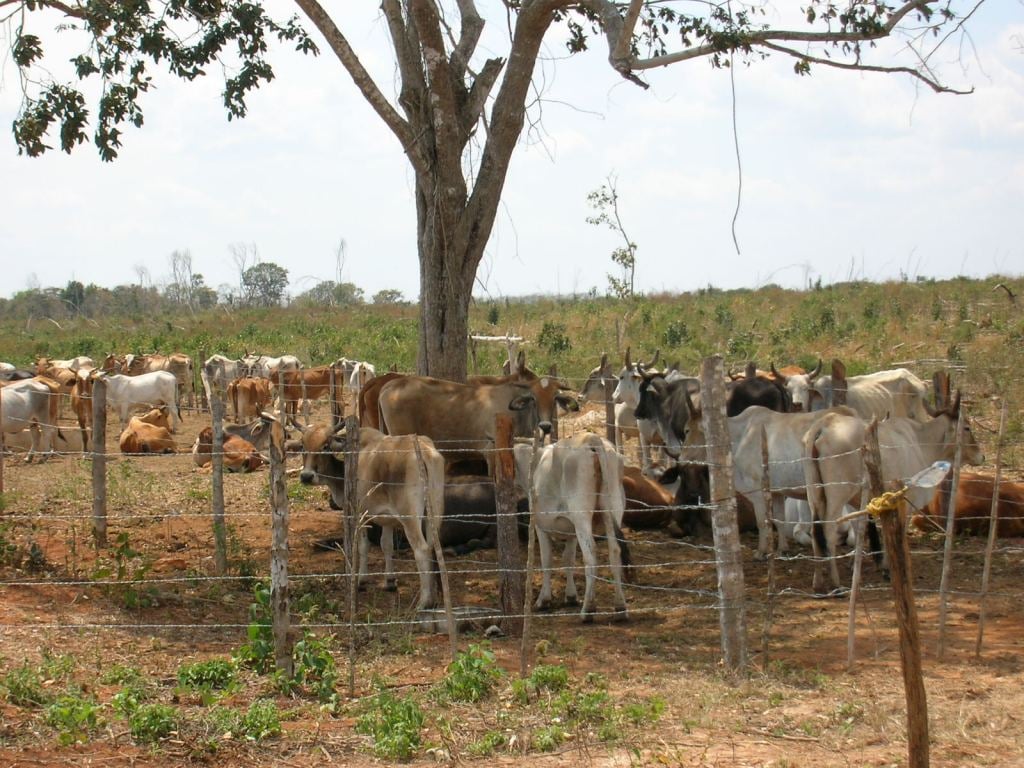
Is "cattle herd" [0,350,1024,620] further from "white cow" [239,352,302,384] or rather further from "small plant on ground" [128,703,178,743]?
"white cow" [239,352,302,384]

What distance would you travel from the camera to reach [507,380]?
45.2ft

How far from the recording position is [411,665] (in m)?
8.20

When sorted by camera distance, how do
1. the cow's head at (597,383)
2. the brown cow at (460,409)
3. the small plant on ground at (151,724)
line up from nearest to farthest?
1. the small plant on ground at (151,724)
2. the brown cow at (460,409)
3. the cow's head at (597,383)

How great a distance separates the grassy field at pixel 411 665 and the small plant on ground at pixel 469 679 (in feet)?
0.05

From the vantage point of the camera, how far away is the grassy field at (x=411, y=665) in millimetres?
6242

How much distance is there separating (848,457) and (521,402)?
3847mm

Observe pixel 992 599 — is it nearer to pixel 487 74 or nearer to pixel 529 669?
pixel 529 669

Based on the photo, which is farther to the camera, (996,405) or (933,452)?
(996,405)

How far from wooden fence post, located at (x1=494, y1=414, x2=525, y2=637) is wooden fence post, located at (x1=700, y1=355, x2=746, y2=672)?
1693 millimetres

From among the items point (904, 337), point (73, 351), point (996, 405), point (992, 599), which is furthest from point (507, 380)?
point (73, 351)

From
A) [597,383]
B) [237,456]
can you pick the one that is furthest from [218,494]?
[597,383]

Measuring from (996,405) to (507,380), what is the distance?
9.67 meters

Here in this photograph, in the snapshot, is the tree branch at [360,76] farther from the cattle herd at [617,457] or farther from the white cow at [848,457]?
the white cow at [848,457]

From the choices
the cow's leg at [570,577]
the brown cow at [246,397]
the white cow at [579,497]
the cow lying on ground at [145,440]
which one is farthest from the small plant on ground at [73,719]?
the brown cow at [246,397]
